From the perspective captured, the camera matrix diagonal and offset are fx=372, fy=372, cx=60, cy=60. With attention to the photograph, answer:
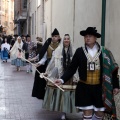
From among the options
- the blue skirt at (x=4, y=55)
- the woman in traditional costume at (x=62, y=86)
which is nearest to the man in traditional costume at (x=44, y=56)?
the woman in traditional costume at (x=62, y=86)

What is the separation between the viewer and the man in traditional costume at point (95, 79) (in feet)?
18.4

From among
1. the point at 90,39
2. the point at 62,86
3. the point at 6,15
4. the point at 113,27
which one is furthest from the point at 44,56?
the point at 6,15

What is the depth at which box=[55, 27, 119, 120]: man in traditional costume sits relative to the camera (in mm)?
5605

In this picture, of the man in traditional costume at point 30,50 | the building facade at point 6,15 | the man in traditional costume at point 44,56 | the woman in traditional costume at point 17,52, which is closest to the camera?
the man in traditional costume at point 44,56

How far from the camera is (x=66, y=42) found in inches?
295

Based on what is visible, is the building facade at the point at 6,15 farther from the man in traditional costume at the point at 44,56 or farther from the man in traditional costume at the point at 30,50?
the man in traditional costume at the point at 44,56

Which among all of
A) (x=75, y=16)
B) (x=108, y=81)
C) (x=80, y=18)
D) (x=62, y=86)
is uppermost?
(x=75, y=16)

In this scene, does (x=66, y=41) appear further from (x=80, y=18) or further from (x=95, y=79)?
(x=80, y=18)

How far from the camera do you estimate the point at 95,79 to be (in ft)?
18.5

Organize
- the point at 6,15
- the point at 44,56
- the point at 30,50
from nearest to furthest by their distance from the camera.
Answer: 1. the point at 44,56
2. the point at 30,50
3. the point at 6,15

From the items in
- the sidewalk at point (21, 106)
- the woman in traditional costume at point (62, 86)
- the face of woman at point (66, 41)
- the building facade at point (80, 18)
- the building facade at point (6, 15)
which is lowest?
the sidewalk at point (21, 106)

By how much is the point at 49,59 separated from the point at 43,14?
16.0 metres

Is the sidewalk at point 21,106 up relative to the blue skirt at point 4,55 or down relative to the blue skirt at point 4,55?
down

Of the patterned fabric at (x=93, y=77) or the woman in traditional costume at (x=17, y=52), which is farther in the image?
the woman in traditional costume at (x=17, y=52)
